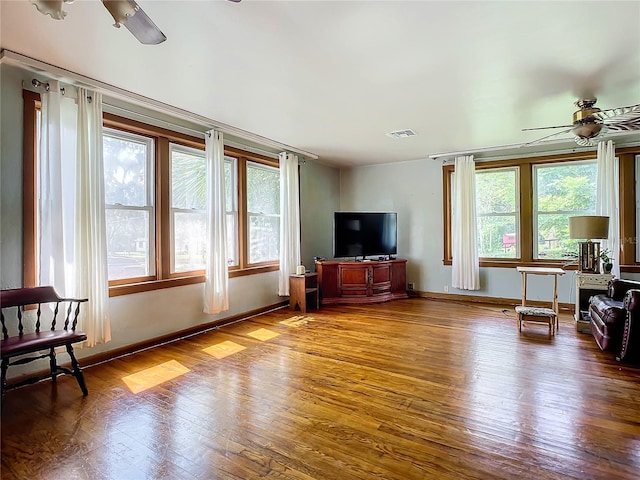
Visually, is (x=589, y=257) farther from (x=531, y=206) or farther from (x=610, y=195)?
(x=531, y=206)

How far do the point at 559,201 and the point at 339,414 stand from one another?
5128mm

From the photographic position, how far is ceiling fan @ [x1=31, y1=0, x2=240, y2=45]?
1.36 meters

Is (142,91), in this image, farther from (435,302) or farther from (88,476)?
(435,302)

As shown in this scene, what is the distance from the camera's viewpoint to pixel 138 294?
3.57 m

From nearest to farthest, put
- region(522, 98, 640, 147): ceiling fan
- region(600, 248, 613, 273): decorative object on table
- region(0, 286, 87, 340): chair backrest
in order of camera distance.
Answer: region(0, 286, 87, 340): chair backrest < region(522, 98, 640, 147): ceiling fan < region(600, 248, 613, 273): decorative object on table

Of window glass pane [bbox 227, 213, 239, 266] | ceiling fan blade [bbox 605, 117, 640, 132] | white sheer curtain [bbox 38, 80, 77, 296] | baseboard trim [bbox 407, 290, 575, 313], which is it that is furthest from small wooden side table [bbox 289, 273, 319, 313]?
ceiling fan blade [bbox 605, 117, 640, 132]

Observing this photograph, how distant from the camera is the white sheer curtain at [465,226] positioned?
18.8 ft

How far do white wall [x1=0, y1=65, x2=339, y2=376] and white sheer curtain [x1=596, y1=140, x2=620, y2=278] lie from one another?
14.5 ft

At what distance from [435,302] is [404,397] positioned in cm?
373

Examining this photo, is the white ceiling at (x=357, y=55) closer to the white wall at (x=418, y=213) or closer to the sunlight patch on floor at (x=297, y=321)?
the white wall at (x=418, y=213)

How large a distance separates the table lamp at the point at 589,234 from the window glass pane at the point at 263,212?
13.6ft

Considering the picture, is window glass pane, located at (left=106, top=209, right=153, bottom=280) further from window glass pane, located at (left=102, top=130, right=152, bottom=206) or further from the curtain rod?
the curtain rod

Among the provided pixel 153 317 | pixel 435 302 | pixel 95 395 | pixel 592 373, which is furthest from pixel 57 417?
pixel 435 302

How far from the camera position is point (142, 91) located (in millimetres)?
3203
